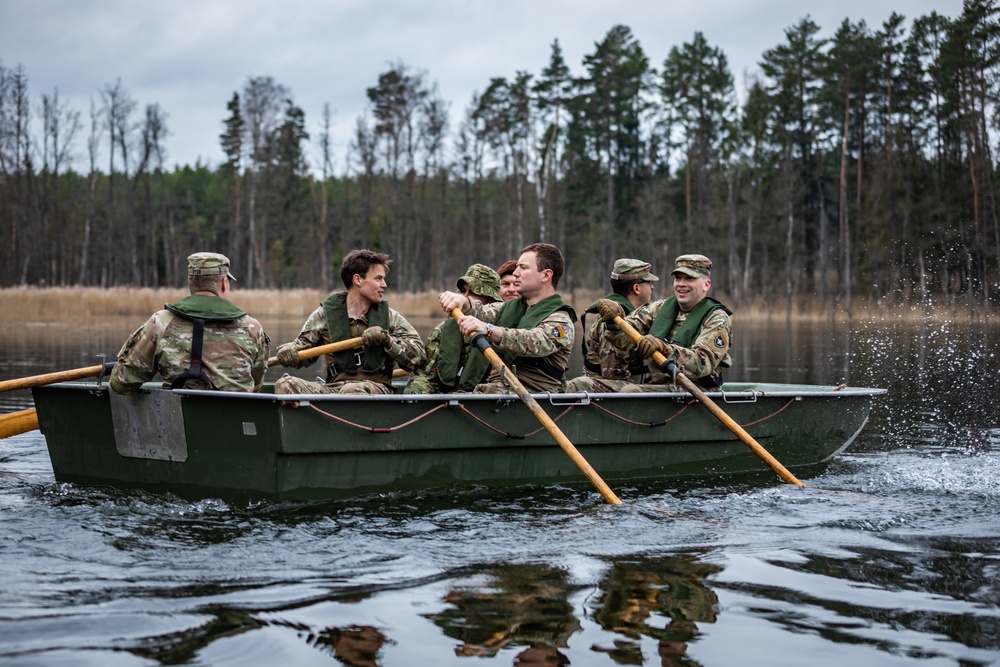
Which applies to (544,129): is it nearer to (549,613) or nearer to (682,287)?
(682,287)

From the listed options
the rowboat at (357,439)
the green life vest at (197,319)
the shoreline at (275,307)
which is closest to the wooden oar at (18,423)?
the rowboat at (357,439)

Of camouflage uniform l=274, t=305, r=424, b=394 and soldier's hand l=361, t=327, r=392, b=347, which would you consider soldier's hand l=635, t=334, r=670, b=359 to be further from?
soldier's hand l=361, t=327, r=392, b=347

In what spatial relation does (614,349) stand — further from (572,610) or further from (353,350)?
(572,610)

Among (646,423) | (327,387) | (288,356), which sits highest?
(288,356)

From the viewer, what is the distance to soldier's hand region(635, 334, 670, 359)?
747 cm

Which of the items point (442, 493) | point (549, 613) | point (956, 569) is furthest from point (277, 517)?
point (956, 569)

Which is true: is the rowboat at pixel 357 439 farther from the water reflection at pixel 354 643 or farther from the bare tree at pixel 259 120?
the bare tree at pixel 259 120

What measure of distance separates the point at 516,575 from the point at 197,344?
98.7 inches

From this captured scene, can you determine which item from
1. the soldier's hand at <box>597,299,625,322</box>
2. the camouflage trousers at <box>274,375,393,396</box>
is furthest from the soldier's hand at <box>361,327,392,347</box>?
the soldier's hand at <box>597,299,625,322</box>

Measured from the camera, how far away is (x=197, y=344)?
610 centimetres

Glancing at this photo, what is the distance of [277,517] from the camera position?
19.6 ft

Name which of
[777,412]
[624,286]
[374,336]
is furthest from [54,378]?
[777,412]

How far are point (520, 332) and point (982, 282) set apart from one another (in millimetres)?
27628

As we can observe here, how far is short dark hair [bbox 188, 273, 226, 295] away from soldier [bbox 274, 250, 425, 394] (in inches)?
36.7
